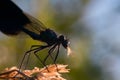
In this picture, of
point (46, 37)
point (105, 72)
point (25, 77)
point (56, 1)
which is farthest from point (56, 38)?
point (56, 1)

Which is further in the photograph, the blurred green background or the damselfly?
the blurred green background

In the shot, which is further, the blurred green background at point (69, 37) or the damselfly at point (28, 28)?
the blurred green background at point (69, 37)

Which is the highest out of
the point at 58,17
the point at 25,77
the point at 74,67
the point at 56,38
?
the point at 58,17

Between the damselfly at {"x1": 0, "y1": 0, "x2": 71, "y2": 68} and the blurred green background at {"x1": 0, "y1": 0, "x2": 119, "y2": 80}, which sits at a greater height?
the blurred green background at {"x1": 0, "y1": 0, "x2": 119, "y2": 80}

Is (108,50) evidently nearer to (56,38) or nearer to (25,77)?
(56,38)

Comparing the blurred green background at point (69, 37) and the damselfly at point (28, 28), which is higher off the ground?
the blurred green background at point (69, 37)
